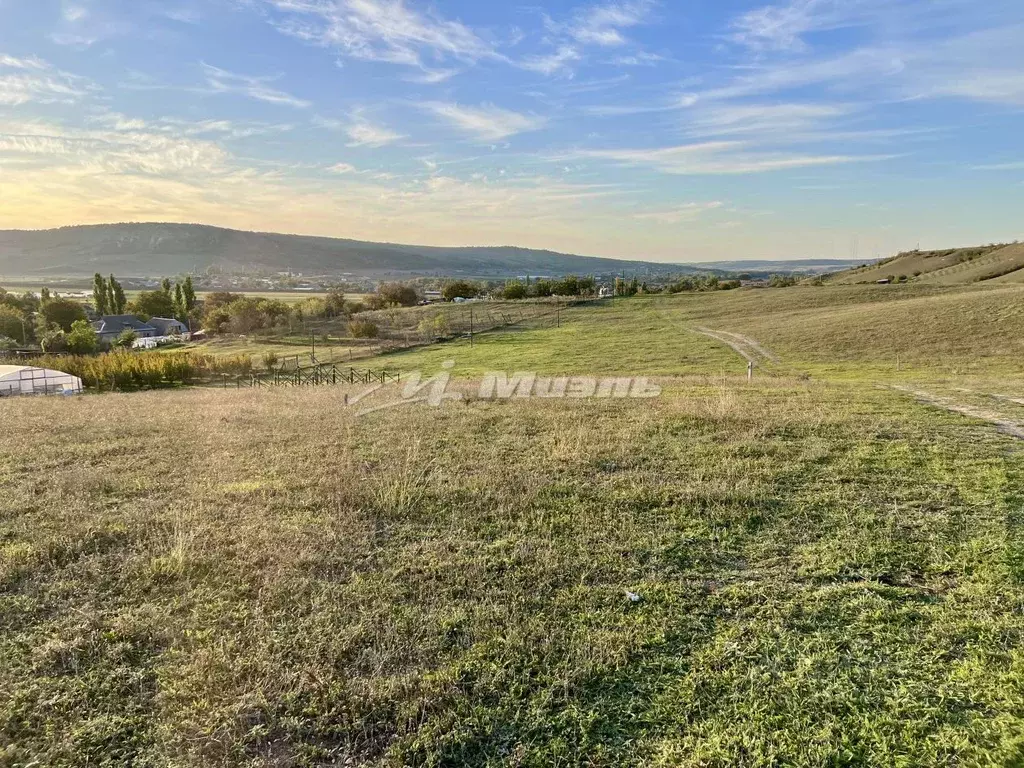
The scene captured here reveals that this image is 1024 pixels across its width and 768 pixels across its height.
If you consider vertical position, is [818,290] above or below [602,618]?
above

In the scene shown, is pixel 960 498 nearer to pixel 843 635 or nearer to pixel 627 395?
pixel 843 635

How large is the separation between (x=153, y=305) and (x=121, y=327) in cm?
2347

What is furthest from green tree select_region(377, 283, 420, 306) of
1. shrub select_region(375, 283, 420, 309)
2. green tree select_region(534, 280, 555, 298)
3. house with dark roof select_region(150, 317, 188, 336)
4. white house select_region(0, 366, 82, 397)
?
white house select_region(0, 366, 82, 397)

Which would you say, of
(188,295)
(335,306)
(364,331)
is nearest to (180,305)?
(188,295)

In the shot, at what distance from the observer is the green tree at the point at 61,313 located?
8288 cm

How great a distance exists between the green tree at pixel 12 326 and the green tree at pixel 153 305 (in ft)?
101

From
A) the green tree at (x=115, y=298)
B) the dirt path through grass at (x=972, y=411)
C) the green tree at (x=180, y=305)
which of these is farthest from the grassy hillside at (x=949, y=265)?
the green tree at (x=115, y=298)

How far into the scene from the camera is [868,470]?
749cm

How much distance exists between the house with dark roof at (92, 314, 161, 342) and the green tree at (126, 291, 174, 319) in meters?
12.5

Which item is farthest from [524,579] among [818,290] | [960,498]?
[818,290]

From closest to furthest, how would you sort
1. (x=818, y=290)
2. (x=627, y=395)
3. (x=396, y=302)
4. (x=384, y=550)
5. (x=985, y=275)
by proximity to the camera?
(x=384, y=550) < (x=627, y=395) < (x=818, y=290) < (x=985, y=275) < (x=396, y=302)

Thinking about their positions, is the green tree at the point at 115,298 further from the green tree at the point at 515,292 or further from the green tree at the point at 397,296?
the green tree at the point at 515,292

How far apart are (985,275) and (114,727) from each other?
107 meters

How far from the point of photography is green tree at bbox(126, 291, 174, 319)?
107812 mm
